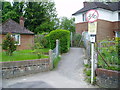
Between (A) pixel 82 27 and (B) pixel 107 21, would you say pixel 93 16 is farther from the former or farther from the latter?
(A) pixel 82 27

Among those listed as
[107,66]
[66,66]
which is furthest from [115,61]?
[66,66]

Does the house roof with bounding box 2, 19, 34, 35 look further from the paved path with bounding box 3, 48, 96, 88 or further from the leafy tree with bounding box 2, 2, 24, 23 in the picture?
the paved path with bounding box 3, 48, 96, 88

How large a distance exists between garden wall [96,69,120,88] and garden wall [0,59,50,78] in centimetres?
358

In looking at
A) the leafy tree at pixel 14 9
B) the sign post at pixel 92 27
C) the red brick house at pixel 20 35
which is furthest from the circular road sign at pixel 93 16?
the leafy tree at pixel 14 9

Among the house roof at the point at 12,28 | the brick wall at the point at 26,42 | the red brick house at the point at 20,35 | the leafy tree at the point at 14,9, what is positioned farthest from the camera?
the leafy tree at the point at 14,9

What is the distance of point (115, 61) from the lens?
19.4 ft

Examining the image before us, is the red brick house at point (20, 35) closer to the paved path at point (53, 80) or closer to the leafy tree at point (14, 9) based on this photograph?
the leafy tree at point (14, 9)

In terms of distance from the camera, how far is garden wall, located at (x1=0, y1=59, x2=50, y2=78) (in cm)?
682

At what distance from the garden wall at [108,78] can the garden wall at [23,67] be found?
11.7ft

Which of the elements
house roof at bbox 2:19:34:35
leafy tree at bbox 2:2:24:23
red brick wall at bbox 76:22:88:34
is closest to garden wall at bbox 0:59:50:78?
house roof at bbox 2:19:34:35

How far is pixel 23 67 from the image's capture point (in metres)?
7.25

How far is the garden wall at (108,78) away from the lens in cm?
505

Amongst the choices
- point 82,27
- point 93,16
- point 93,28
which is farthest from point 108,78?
point 82,27

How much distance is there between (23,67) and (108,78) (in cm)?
468
